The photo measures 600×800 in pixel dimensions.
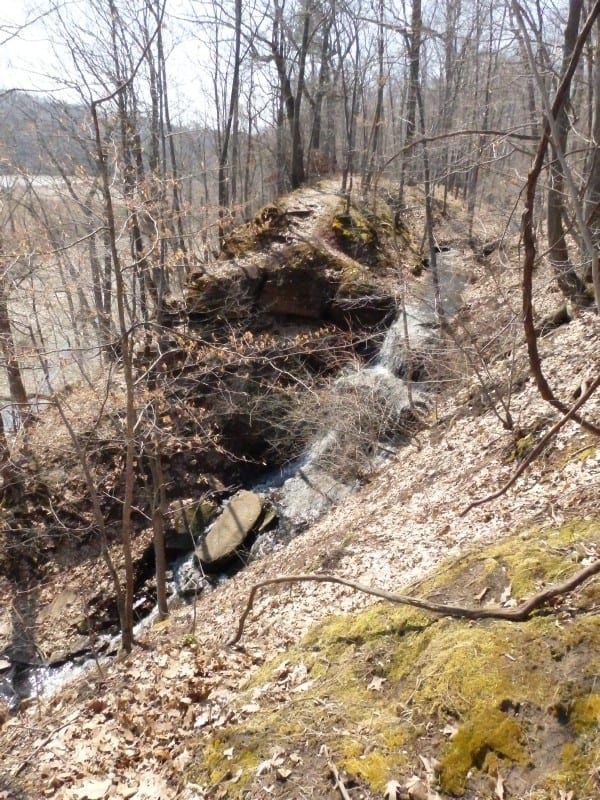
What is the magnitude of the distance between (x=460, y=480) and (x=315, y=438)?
21.0 feet

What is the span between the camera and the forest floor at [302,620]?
2.96 meters

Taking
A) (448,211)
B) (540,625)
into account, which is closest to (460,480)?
(540,625)

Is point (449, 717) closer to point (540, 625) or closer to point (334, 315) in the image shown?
point (540, 625)

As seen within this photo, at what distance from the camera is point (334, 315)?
1548 centimetres

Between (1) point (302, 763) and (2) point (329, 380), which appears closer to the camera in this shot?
(1) point (302, 763)

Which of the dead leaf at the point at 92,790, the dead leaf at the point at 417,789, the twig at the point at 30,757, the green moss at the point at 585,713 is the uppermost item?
the green moss at the point at 585,713

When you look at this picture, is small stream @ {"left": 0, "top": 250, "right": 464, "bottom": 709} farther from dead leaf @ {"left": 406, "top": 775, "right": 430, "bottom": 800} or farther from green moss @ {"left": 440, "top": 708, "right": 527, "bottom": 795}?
dead leaf @ {"left": 406, "top": 775, "right": 430, "bottom": 800}

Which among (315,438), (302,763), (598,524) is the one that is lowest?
(315,438)

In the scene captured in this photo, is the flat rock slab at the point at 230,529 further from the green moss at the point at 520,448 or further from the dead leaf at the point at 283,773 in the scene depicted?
the dead leaf at the point at 283,773

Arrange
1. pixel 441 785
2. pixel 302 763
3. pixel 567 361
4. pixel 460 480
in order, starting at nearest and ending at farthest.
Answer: pixel 441 785, pixel 302 763, pixel 460 480, pixel 567 361

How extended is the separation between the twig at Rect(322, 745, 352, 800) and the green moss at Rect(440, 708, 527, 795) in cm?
41

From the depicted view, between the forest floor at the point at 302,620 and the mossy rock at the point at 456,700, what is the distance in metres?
0.04

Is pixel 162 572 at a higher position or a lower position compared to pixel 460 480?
lower

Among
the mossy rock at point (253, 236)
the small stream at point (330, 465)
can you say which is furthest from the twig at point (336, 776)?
the mossy rock at point (253, 236)
